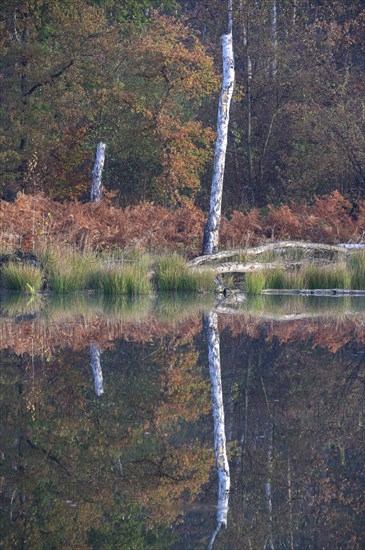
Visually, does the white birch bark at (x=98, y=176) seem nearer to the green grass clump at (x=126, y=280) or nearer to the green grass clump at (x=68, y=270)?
the green grass clump at (x=68, y=270)

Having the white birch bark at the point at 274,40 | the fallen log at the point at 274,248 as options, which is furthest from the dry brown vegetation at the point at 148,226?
the white birch bark at the point at 274,40

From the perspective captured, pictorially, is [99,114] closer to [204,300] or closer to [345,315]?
[204,300]

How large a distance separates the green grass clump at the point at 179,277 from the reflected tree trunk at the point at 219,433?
18.4ft

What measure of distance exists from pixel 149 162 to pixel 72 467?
20.3 metres

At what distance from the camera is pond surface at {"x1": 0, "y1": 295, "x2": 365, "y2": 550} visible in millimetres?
4516

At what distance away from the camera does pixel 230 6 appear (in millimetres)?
25953

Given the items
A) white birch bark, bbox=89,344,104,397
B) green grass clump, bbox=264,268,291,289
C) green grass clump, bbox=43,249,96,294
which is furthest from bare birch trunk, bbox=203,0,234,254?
white birch bark, bbox=89,344,104,397

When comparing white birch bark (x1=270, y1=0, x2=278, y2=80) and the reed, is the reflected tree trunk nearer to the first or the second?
the reed

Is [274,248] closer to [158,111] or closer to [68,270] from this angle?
[68,270]

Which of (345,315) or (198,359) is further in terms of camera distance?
(345,315)

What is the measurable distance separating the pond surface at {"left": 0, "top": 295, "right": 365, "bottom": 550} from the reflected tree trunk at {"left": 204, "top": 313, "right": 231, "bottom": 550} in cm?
1

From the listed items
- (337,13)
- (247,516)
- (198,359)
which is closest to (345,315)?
(198,359)

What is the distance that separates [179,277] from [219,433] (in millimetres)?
9991

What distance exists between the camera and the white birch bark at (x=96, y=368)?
24.2ft
